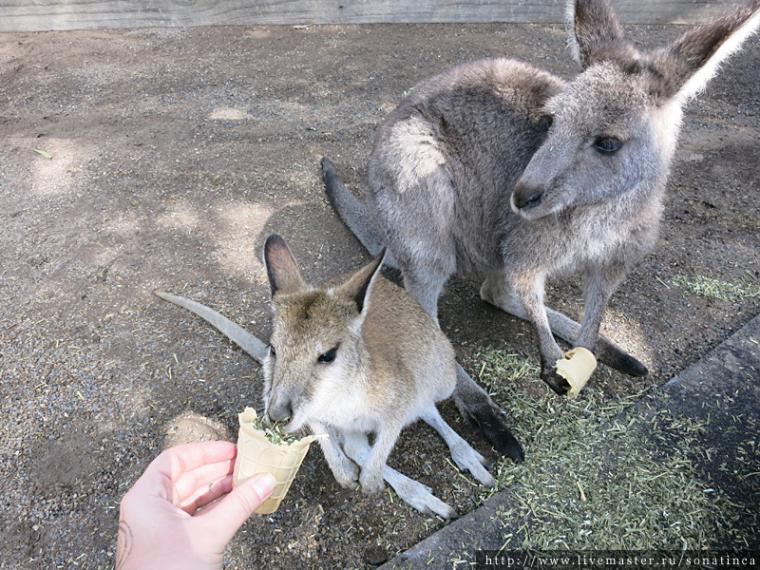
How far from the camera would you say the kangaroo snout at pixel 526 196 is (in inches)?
90.5

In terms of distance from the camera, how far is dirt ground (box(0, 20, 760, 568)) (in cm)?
236

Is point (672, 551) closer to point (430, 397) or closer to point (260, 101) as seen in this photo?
point (430, 397)

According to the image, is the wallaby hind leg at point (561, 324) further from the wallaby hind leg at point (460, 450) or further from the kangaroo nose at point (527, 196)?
the wallaby hind leg at point (460, 450)

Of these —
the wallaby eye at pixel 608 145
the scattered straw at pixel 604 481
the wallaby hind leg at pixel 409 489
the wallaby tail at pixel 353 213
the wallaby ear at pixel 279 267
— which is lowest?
the wallaby hind leg at pixel 409 489

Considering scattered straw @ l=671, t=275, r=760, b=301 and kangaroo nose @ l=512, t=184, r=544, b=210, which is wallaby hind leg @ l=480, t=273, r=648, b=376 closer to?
kangaroo nose @ l=512, t=184, r=544, b=210

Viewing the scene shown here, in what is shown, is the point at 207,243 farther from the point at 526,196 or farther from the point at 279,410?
the point at 526,196

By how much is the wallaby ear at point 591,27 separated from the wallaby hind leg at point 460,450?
67.5 inches

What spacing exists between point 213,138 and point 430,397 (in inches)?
118

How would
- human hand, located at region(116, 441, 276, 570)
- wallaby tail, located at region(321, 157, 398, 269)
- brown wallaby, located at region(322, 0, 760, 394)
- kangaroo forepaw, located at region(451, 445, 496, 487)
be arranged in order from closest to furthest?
human hand, located at region(116, 441, 276, 570) → brown wallaby, located at region(322, 0, 760, 394) → kangaroo forepaw, located at region(451, 445, 496, 487) → wallaby tail, located at region(321, 157, 398, 269)

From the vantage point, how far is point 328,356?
80.8 inches

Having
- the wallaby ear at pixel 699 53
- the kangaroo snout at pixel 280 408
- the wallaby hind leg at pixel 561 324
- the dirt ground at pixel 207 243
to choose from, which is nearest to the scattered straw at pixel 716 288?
the dirt ground at pixel 207 243

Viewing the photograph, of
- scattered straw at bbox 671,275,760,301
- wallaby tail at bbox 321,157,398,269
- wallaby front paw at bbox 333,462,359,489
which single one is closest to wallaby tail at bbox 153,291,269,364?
wallaby front paw at bbox 333,462,359,489

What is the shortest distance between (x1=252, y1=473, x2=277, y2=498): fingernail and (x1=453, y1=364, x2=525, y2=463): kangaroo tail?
120cm

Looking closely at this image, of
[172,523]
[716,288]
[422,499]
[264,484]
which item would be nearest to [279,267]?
[264,484]
